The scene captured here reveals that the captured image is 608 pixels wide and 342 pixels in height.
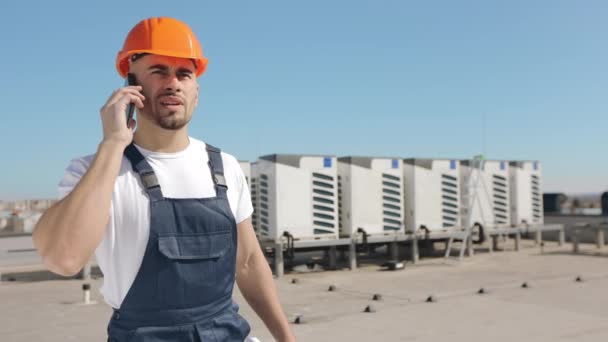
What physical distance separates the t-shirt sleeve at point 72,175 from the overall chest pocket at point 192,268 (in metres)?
0.32

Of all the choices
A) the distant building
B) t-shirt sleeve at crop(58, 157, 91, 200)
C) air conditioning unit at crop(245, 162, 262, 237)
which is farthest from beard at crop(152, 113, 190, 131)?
the distant building

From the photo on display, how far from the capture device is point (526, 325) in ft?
26.0

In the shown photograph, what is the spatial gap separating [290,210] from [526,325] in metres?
7.16

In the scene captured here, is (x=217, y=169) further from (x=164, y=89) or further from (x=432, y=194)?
(x=432, y=194)

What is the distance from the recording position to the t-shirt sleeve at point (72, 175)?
1632 mm

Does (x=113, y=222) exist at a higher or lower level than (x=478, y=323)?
Result: higher

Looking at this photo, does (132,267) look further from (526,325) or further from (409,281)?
(409,281)

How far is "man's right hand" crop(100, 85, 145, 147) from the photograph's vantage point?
157 cm

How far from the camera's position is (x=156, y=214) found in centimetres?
170

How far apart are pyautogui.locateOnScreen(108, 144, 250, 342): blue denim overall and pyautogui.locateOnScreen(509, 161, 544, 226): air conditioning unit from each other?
62.6 ft

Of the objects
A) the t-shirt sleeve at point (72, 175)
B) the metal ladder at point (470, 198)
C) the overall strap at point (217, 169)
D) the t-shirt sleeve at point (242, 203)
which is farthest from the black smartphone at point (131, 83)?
the metal ladder at point (470, 198)

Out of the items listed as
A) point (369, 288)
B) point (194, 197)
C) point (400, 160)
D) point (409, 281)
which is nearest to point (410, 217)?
point (400, 160)

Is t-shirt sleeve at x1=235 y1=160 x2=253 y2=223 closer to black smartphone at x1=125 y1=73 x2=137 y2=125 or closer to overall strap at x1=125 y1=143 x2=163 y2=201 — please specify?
overall strap at x1=125 y1=143 x2=163 y2=201

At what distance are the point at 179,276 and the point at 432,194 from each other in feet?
51.1
